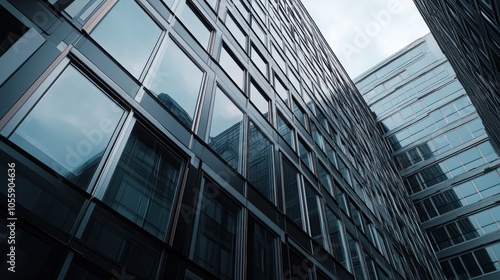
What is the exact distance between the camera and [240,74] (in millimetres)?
17125

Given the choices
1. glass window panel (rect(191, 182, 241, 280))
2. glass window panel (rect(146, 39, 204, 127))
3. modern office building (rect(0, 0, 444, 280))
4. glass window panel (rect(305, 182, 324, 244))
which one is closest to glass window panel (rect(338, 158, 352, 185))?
modern office building (rect(0, 0, 444, 280))

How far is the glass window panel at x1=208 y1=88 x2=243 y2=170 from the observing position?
12.1 m

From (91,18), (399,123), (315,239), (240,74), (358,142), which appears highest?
(399,123)

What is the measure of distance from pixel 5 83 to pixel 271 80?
15.4 m

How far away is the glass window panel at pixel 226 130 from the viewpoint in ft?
39.6

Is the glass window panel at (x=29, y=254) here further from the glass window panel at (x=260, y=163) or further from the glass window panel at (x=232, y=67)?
the glass window panel at (x=232, y=67)

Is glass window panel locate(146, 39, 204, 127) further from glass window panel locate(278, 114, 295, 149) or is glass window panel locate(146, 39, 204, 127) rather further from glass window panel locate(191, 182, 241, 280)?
glass window panel locate(278, 114, 295, 149)

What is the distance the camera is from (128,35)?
10.4 meters

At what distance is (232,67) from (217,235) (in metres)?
8.94

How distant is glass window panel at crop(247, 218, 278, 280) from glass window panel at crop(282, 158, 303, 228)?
2.27 metres

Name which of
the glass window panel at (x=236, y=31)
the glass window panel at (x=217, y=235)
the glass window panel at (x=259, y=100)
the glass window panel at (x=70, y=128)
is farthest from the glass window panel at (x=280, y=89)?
the glass window panel at (x=70, y=128)

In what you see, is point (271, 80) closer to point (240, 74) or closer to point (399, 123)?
point (240, 74)

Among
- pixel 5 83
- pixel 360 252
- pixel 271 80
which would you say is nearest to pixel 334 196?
pixel 360 252

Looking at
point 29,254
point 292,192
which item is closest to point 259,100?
point 292,192
